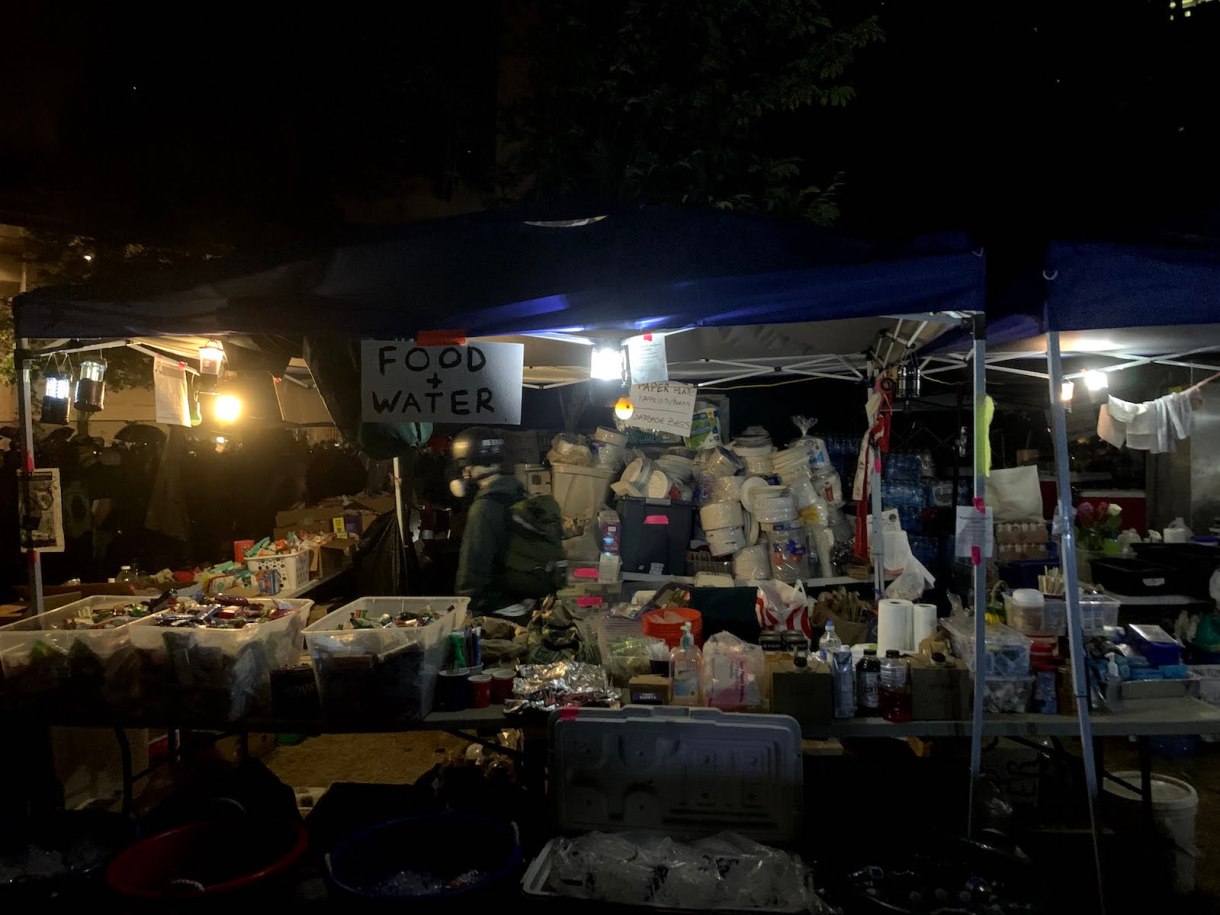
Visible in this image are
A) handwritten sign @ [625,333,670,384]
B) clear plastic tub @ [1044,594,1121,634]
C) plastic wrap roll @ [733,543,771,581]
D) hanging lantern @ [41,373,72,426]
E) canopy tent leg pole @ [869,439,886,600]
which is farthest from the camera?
plastic wrap roll @ [733,543,771,581]

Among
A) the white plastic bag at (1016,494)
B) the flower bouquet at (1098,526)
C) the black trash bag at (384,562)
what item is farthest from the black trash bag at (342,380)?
the flower bouquet at (1098,526)

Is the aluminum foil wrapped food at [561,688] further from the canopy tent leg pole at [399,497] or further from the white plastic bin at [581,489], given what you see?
the white plastic bin at [581,489]

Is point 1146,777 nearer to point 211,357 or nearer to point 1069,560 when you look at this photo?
point 1069,560

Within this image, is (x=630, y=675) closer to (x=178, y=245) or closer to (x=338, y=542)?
(x=338, y=542)

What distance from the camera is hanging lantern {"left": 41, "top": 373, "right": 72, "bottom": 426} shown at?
5.23 metres

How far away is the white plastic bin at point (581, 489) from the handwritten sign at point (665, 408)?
8.00 feet

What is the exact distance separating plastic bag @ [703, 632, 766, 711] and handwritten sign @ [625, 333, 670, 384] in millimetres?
1912

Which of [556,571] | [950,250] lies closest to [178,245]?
[556,571]

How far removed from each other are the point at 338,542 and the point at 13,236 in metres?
7.03

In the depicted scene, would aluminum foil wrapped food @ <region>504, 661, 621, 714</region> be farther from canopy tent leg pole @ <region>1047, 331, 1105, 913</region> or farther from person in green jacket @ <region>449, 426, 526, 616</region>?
person in green jacket @ <region>449, 426, 526, 616</region>

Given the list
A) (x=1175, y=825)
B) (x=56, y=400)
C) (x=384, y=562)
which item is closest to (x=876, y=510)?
(x=1175, y=825)

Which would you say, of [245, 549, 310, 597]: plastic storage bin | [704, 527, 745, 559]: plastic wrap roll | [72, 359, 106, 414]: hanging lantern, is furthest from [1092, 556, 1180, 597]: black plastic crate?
[72, 359, 106, 414]: hanging lantern

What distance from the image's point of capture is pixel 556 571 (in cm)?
709

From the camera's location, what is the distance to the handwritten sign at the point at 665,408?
18.7 ft
